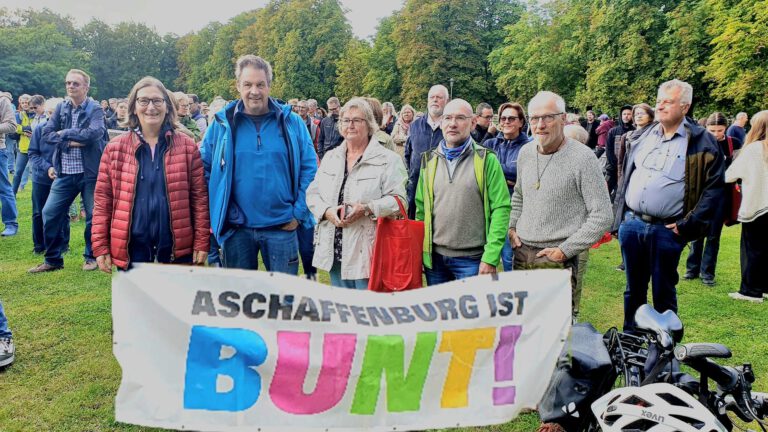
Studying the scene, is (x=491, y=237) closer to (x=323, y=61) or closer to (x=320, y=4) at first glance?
(x=323, y=61)

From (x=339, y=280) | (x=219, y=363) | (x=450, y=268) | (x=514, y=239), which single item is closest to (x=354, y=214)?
(x=339, y=280)

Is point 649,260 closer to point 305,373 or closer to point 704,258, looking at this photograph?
point 305,373

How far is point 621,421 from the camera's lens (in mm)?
2350

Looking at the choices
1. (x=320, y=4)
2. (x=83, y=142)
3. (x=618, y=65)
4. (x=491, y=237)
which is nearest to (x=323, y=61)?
(x=320, y=4)

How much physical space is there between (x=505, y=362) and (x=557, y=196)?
133 centimetres

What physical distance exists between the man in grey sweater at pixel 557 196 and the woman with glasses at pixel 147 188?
233cm

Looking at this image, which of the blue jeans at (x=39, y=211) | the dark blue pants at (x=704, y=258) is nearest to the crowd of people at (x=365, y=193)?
the dark blue pants at (x=704, y=258)

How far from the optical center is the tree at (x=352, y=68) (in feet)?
168

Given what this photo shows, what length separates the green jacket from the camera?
12.4ft

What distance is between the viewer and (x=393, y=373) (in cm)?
283

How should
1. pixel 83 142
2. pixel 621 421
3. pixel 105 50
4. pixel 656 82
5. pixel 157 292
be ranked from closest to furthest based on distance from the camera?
pixel 621 421 < pixel 157 292 < pixel 83 142 < pixel 656 82 < pixel 105 50

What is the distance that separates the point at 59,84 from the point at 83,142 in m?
64.5

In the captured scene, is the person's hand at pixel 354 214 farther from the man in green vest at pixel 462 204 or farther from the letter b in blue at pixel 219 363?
the letter b in blue at pixel 219 363

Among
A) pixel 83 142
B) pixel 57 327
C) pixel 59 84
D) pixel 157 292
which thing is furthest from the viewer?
pixel 59 84
